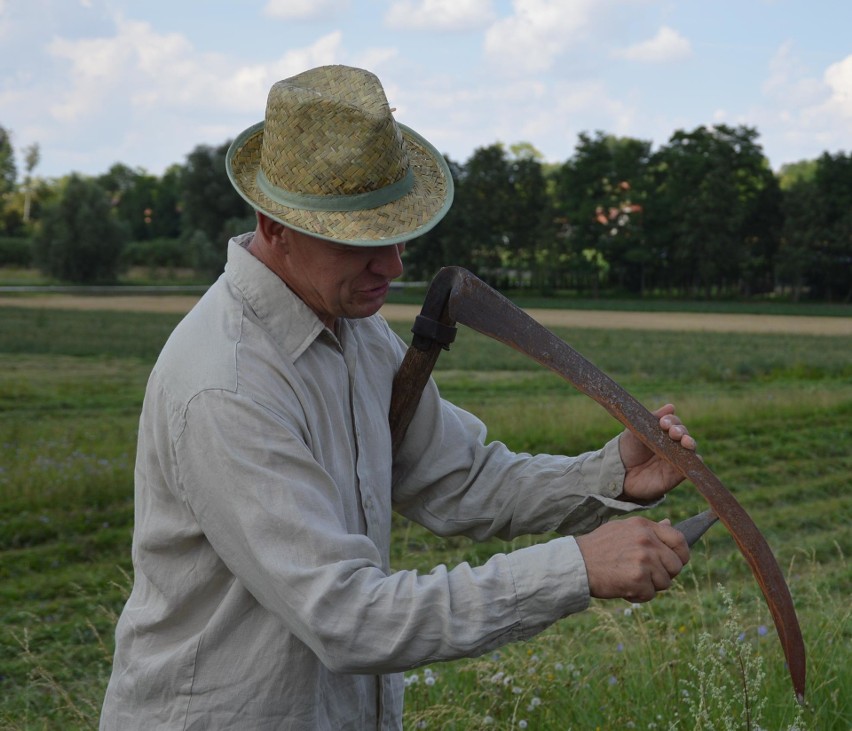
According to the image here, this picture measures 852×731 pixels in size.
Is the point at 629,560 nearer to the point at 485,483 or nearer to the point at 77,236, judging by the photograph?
the point at 485,483

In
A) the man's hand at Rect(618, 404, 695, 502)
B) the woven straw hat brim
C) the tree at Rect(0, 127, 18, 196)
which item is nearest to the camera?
the woven straw hat brim

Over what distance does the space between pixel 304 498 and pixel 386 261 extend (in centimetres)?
48

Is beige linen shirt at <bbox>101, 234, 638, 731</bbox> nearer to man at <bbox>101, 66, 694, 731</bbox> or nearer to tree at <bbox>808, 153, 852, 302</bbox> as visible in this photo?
man at <bbox>101, 66, 694, 731</bbox>

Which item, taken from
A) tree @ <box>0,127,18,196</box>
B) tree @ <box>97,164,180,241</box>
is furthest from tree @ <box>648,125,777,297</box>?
tree @ <box>97,164,180,241</box>

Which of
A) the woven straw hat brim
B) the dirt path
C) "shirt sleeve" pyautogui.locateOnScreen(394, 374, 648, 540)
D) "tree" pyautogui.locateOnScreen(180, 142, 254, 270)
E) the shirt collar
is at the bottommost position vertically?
the dirt path

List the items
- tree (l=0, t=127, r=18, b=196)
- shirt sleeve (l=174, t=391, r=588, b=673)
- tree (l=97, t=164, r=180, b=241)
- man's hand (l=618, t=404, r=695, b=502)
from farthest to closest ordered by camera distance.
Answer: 1. tree (l=97, t=164, r=180, b=241)
2. tree (l=0, t=127, r=18, b=196)
3. man's hand (l=618, t=404, r=695, b=502)
4. shirt sleeve (l=174, t=391, r=588, b=673)

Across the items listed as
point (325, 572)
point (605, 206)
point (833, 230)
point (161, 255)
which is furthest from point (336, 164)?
point (161, 255)

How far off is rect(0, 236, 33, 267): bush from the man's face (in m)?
59.8

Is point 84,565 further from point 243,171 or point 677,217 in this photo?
point 677,217

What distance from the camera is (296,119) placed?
1849 millimetres

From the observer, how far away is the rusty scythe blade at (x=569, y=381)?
6.03 feet

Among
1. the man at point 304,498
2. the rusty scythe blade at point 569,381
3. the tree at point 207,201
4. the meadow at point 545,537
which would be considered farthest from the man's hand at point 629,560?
the tree at point 207,201

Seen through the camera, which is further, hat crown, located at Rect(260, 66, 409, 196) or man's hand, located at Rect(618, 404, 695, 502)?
man's hand, located at Rect(618, 404, 695, 502)

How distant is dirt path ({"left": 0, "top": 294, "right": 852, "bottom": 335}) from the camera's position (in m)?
36.3
